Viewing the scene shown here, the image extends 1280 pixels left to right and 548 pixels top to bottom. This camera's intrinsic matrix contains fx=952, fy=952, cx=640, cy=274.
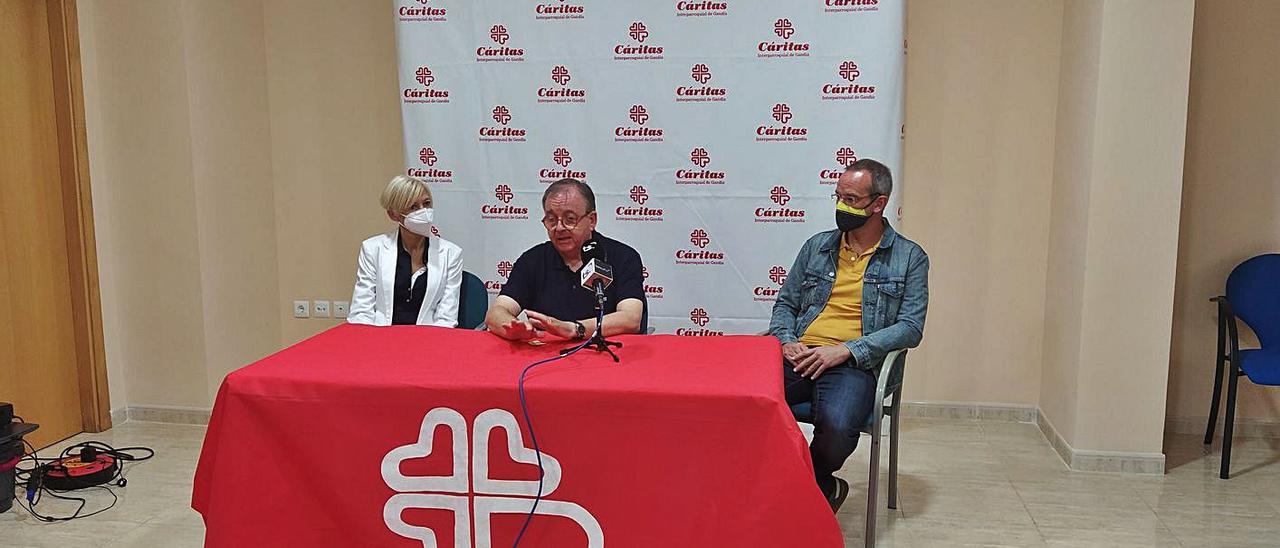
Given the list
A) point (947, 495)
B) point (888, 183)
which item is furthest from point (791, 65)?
point (947, 495)

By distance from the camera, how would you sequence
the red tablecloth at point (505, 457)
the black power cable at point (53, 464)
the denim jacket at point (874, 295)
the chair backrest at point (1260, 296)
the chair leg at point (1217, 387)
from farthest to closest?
1. the chair leg at point (1217, 387)
2. the chair backrest at point (1260, 296)
3. the black power cable at point (53, 464)
4. the denim jacket at point (874, 295)
5. the red tablecloth at point (505, 457)

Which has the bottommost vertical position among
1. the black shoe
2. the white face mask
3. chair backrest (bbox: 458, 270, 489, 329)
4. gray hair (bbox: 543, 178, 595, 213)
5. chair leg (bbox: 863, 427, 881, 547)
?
the black shoe

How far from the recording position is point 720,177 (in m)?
4.26

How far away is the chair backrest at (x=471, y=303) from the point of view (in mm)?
3842

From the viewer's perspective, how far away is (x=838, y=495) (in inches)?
131

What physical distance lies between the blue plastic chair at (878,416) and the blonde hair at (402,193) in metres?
1.64

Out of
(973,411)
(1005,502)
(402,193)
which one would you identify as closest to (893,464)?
(1005,502)

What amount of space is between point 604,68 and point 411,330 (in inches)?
69.2

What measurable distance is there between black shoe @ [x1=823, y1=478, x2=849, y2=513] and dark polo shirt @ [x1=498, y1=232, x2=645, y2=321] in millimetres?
935

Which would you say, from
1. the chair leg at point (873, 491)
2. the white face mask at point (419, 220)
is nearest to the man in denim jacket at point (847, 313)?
the chair leg at point (873, 491)

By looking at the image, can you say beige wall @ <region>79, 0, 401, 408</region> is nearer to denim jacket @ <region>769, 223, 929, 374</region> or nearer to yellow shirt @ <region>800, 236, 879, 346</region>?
denim jacket @ <region>769, 223, 929, 374</region>

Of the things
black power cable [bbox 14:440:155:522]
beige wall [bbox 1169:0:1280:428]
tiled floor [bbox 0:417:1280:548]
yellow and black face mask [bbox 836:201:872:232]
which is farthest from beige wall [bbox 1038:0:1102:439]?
black power cable [bbox 14:440:155:522]

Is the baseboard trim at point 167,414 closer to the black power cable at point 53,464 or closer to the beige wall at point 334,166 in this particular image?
the beige wall at point 334,166

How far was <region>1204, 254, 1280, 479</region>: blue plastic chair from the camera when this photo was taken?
3.75 m
